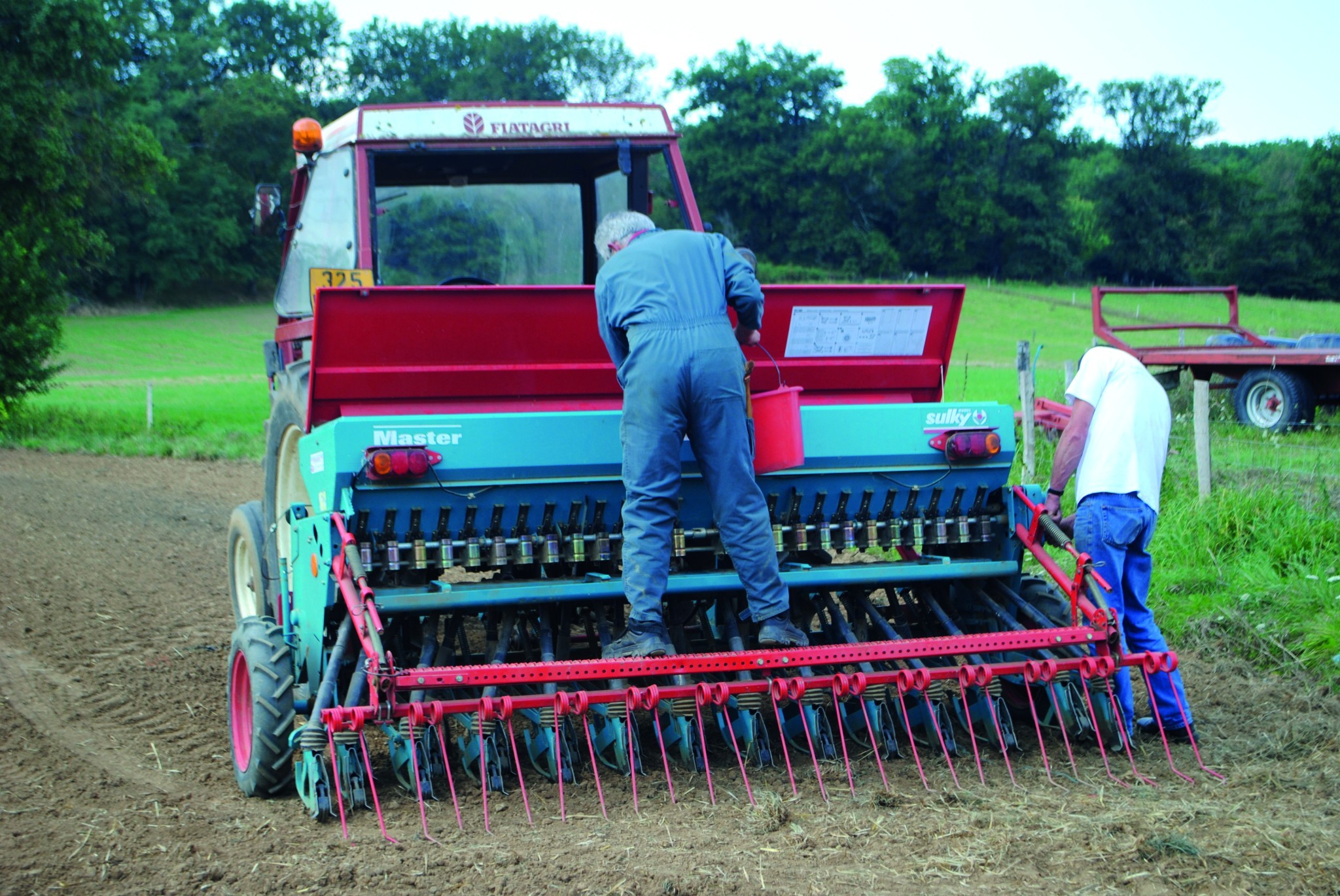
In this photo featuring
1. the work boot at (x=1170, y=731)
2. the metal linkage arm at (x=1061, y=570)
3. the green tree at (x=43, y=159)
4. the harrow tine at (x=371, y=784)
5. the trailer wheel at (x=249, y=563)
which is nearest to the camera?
the harrow tine at (x=371, y=784)

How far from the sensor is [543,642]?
14.7ft

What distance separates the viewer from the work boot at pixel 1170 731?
4.62m

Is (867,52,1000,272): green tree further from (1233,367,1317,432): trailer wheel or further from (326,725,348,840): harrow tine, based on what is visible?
(326,725,348,840): harrow tine

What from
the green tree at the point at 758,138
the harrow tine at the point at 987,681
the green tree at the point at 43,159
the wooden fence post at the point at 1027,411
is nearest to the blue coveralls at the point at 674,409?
the harrow tine at the point at 987,681

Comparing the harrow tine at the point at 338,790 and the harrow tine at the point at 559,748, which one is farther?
the harrow tine at the point at 559,748

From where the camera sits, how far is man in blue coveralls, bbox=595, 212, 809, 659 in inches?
164

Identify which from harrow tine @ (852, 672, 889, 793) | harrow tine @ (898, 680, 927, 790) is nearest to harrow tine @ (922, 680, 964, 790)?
harrow tine @ (898, 680, 927, 790)

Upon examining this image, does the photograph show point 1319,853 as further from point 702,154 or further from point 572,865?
point 702,154

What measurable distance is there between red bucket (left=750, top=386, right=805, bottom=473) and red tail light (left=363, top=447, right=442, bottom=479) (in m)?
1.15

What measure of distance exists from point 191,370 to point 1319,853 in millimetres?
33425

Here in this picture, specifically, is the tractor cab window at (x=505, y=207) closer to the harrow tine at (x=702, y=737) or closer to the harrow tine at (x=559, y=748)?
the harrow tine at (x=559, y=748)

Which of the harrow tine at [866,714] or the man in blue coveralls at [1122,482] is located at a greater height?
the man in blue coveralls at [1122,482]

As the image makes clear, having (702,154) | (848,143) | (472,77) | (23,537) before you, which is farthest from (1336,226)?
(23,537)

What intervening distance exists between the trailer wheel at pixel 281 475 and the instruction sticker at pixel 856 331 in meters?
2.24
